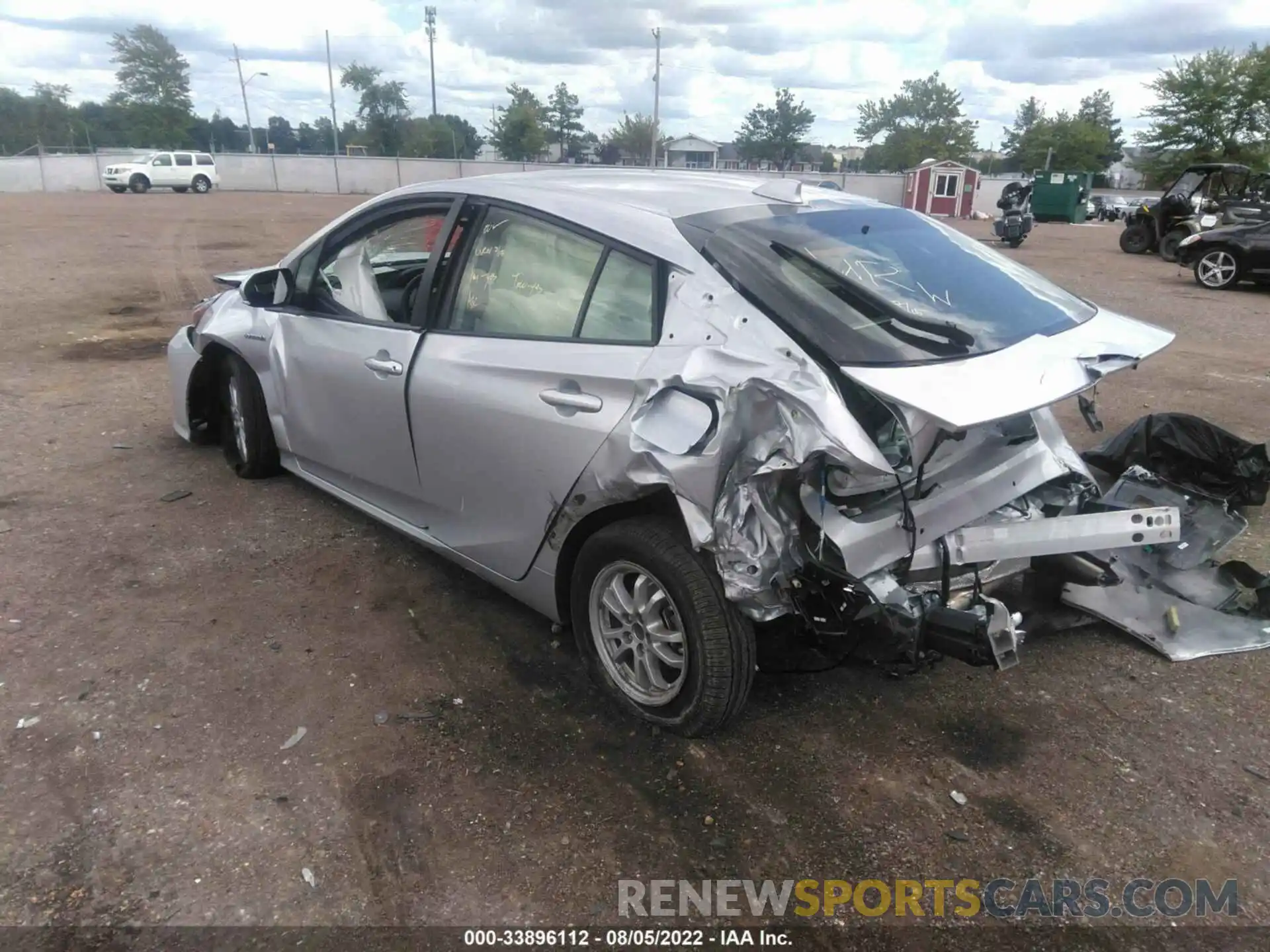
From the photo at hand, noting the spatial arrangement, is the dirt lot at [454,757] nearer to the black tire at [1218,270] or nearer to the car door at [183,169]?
the black tire at [1218,270]

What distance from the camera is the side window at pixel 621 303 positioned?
9.01ft

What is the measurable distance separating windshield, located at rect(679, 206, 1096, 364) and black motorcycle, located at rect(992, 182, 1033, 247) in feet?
66.1

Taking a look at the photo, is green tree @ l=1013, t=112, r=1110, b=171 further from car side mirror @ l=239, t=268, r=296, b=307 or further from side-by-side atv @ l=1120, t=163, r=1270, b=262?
car side mirror @ l=239, t=268, r=296, b=307

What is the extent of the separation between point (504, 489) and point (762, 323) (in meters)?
1.11

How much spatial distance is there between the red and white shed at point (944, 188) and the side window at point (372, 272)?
123ft

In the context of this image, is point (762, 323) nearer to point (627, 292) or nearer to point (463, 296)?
point (627, 292)

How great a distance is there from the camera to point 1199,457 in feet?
14.6

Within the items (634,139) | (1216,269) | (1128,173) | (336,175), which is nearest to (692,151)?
(634,139)

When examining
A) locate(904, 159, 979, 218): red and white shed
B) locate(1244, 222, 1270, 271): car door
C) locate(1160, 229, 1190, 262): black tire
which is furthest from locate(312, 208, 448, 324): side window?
locate(904, 159, 979, 218): red and white shed

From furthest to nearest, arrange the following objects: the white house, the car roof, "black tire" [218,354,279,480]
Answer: the white house
"black tire" [218,354,279,480]
the car roof

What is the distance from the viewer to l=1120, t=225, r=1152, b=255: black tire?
19.7 meters

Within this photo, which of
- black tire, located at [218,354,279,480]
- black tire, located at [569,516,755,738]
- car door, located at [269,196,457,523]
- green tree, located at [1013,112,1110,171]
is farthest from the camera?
green tree, located at [1013,112,1110,171]

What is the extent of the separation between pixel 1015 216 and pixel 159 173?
32961mm

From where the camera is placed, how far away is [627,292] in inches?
110
